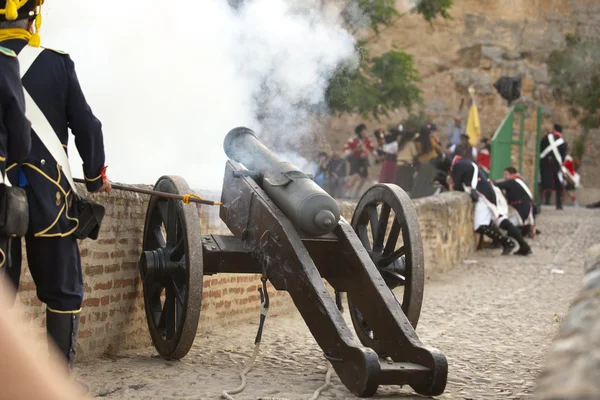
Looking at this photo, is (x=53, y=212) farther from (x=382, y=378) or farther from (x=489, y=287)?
(x=489, y=287)

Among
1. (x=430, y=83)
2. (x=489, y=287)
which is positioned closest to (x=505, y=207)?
(x=489, y=287)

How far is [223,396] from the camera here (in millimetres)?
4301

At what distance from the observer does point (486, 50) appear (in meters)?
29.7

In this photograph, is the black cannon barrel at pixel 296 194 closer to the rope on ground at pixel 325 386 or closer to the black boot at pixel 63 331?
the rope on ground at pixel 325 386

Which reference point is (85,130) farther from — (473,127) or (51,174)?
(473,127)

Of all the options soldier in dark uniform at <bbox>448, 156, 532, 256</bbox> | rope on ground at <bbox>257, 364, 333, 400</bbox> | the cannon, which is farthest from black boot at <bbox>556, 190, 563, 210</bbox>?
rope on ground at <bbox>257, 364, 333, 400</bbox>

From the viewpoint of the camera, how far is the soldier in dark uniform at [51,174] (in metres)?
3.86

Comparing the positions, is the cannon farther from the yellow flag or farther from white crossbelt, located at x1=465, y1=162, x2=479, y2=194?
the yellow flag

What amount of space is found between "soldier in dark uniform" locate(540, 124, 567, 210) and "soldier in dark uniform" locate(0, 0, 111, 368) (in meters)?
16.9

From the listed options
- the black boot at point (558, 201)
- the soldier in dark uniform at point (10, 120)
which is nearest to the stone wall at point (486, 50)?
the black boot at point (558, 201)

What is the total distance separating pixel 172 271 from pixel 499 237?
865cm

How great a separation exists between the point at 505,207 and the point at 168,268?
351 inches

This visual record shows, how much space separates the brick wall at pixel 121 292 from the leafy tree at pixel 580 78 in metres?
23.3

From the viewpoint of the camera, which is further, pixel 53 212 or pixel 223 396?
pixel 223 396
